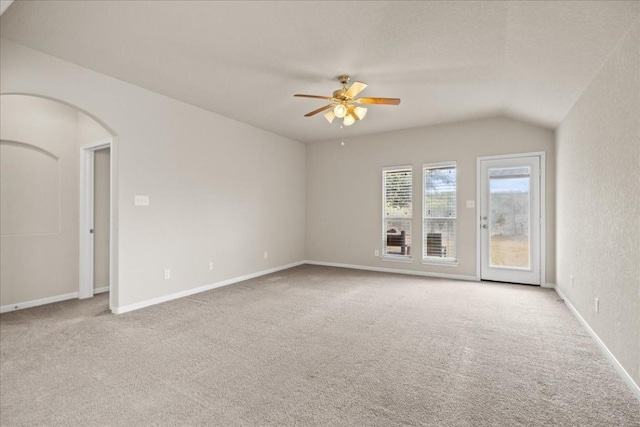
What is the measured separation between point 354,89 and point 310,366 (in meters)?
2.77

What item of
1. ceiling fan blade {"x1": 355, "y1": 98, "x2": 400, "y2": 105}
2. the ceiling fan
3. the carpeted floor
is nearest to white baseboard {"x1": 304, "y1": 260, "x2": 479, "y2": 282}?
the carpeted floor

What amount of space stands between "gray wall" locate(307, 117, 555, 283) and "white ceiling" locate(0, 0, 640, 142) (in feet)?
3.45

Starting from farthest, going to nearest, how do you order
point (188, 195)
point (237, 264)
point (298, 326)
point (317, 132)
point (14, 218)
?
point (317, 132) → point (237, 264) → point (188, 195) → point (14, 218) → point (298, 326)

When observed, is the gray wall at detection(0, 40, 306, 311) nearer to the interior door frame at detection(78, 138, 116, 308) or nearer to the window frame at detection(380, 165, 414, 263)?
the interior door frame at detection(78, 138, 116, 308)

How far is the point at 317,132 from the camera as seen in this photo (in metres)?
6.43

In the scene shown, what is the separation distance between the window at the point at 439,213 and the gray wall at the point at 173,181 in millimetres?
2999

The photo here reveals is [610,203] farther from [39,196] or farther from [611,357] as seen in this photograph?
[39,196]

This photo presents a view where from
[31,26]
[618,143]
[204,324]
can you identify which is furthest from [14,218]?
[618,143]

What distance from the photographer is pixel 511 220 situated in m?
5.32

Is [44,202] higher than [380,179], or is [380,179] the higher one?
[380,179]

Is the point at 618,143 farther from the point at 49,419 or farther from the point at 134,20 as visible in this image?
the point at 49,419

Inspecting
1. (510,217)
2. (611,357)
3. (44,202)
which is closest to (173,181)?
(44,202)

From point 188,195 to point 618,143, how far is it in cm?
489

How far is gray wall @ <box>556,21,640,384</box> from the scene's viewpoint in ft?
7.23
